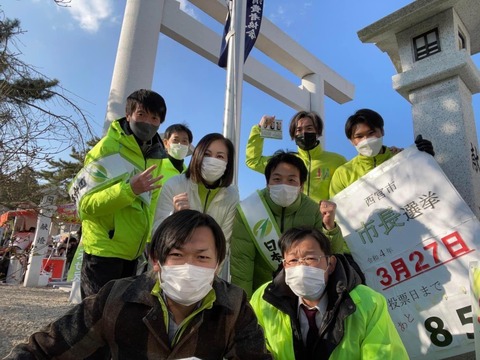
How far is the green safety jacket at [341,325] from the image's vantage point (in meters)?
1.59

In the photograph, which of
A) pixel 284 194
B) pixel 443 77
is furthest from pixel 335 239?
pixel 443 77

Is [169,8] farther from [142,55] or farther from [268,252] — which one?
[268,252]

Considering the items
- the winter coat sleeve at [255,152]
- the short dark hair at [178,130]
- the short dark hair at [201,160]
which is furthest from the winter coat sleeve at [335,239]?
the short dark hair at [178,130]

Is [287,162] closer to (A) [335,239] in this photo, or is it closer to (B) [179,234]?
(A) [335,239]

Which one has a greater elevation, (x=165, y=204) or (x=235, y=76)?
(x=235, y=76)

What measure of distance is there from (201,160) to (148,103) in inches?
23.4

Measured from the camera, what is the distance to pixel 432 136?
121 inches

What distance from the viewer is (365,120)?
2855mm

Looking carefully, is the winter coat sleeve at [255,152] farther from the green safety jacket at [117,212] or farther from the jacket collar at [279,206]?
the green safety jacket at [117,212]

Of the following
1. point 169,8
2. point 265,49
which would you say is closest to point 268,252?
point 169,8

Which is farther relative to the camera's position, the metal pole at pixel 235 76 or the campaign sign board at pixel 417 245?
the metal pole at pixel 235 76

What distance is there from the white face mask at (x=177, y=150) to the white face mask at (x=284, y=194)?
138 centimetres

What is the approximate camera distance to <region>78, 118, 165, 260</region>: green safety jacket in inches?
87.2

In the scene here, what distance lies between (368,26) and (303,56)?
7.44 m
